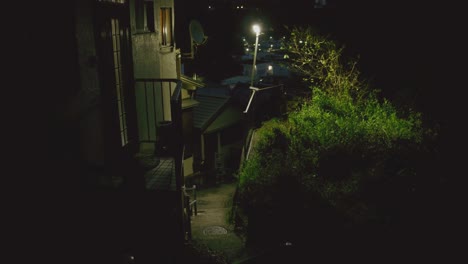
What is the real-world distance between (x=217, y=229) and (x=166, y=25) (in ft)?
23.7

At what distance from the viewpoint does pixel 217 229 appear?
12672 mm

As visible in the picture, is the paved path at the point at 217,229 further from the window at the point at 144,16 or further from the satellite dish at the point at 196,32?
the satellite dish at the point at 196,32

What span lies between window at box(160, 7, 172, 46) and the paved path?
242 inches

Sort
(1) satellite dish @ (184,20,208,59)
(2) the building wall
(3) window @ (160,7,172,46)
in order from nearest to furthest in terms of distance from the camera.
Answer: (2) the building wall → (3) window @ (160,7,172,46) → (1) satellite dish @ (184,20,208,59)

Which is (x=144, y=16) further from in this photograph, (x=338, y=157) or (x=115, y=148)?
(x=338, y=157)

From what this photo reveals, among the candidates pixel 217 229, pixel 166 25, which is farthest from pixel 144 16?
pixel 217 229

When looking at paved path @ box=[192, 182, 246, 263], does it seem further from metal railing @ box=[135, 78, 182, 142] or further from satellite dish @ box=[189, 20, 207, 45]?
satellite dish @ box=[189, 20, 207, 45]

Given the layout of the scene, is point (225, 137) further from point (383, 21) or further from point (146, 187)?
point (146, 187)

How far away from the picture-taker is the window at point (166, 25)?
1392 centimetres

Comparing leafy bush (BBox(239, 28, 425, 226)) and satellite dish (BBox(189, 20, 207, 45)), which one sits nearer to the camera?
leafy bush (BBox(239, 28, 425, 226))

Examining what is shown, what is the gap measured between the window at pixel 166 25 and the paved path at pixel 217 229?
20.2 ft

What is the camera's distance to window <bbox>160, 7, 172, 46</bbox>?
1392 cm

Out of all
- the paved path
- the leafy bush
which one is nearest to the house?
the paved path

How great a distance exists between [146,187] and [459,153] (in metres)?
9.81
